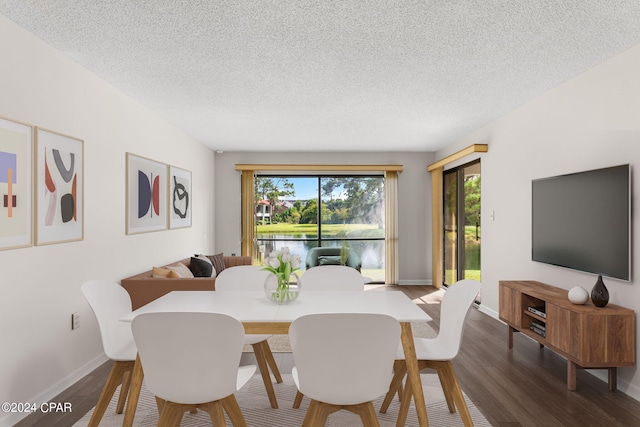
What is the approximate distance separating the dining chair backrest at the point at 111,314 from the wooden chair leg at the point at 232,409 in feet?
Answer: 2.27

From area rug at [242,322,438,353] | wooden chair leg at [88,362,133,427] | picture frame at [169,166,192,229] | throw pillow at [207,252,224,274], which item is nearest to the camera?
wooden chair leg at [88,362,133,427]

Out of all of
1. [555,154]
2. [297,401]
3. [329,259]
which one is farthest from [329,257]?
[297,401]

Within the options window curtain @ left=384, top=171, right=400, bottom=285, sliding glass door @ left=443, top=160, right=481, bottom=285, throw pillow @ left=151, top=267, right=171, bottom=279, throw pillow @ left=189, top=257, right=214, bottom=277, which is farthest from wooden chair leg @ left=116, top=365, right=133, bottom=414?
window curtain @ left=384, top=171, right=400, bottom=285

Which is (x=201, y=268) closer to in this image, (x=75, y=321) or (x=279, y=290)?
(x=75, y=321)

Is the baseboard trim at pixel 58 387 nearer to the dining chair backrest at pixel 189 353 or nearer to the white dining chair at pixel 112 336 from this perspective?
the white dining chair at pixel 112 336

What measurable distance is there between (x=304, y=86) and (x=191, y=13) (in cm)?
154

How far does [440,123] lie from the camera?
5.47m

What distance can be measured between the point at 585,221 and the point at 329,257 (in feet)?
15.1

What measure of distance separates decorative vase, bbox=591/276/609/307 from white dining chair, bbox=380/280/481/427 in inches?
43.9

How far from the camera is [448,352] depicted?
2510 mm

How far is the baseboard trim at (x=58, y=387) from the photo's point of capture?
2.54m

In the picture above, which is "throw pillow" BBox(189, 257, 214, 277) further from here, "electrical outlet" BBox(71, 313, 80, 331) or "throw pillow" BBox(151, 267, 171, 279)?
"electrical outlet" BBox(71, 313, 80, 331)

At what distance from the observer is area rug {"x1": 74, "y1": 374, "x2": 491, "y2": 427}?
102 inches

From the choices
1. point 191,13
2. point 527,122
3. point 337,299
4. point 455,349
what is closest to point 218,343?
point 337,299
